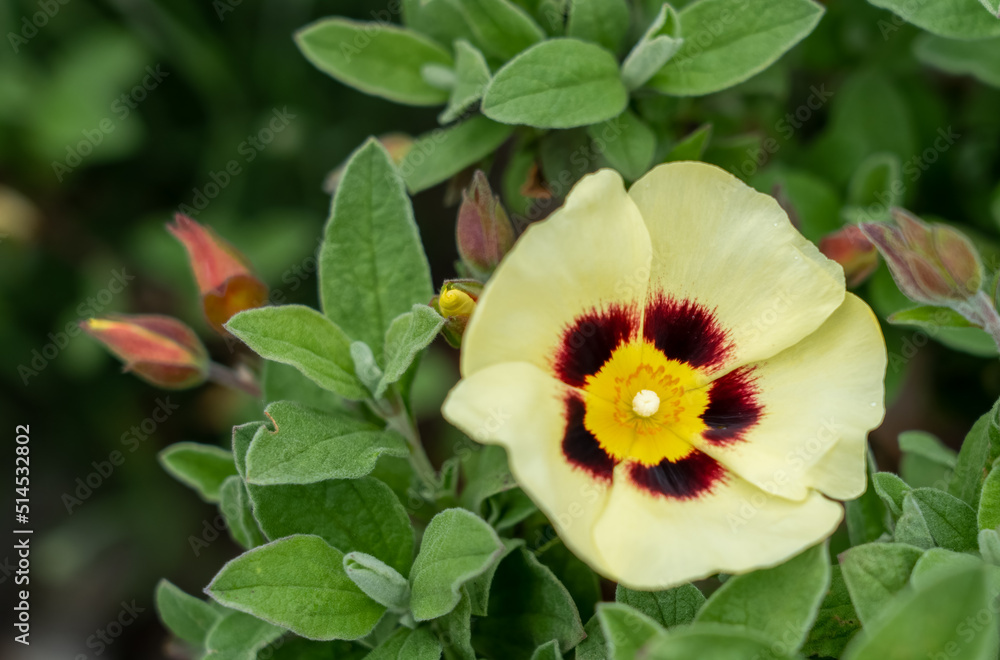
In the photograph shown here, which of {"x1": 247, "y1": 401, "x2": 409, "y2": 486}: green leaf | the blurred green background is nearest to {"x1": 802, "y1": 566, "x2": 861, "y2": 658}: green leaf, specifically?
{"x1": 247, "y1": 401, "x2": 409, "y2": 486}: green leaf

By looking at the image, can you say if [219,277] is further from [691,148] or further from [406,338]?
[691,148]

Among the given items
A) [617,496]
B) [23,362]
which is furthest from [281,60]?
[617,496]

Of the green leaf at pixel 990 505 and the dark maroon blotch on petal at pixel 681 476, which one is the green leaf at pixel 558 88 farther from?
the green leaf at pixel 990 505

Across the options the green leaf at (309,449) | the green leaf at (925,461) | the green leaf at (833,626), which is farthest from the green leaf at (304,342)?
the green leaf at (925,461)

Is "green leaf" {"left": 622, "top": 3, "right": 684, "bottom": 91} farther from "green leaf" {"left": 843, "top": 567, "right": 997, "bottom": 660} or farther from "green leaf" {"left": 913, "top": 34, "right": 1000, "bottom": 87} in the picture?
"green leaf" {"left": 843, "top": 567, "right": 997, "bottom": 660}

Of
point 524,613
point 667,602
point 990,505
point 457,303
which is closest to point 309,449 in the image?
point 457,303
